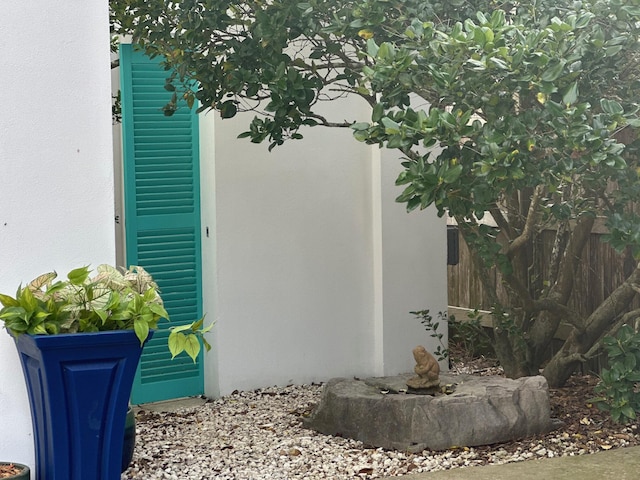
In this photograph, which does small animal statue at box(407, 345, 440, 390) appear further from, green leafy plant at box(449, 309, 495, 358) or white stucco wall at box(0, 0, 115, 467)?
white stucco wall at box(0, 0, 115, 467)

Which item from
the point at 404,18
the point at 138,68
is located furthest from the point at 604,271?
the point at 138,68

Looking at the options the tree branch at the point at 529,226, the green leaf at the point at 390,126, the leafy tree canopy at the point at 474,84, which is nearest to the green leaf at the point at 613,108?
the leafy tree canopy at the point at 474,84

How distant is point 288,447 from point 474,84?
2.24m

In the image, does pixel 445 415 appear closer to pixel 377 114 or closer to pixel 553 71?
pixel 377 114

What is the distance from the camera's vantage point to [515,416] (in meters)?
5.18

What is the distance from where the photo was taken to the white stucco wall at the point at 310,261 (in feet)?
20.8

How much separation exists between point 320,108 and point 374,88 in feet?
7.57

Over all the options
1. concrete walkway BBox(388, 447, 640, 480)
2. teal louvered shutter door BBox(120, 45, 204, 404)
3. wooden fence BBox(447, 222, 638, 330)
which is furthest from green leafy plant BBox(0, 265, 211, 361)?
wooden fence BBox(447, 222, 638, 330)

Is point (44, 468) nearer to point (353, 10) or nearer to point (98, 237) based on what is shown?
point (98, 237)

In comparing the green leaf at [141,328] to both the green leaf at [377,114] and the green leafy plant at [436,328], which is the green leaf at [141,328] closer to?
the green leaf at [377,114]

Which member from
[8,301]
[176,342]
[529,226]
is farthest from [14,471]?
[529,226]

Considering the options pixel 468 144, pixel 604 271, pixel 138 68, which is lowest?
pixel 604 271

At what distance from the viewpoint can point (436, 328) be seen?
22.1 ft

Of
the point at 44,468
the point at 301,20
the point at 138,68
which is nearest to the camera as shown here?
the point at 44,468
